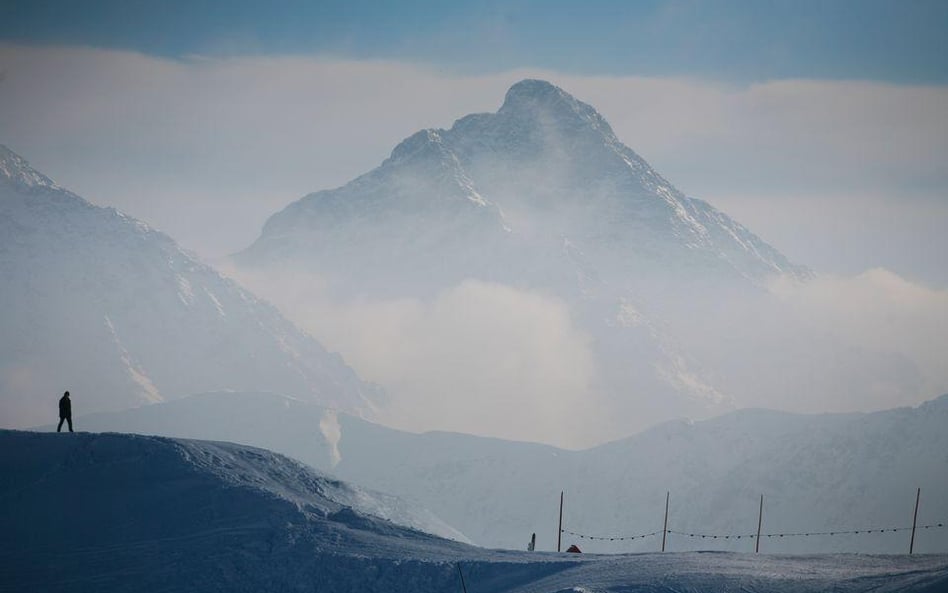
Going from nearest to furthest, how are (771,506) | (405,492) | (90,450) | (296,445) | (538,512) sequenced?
(90,450) → (771,506) → (538,512) → (405,492) → (296,445)

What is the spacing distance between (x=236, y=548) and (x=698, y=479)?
75.9m

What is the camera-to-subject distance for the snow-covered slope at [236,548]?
1542 inches

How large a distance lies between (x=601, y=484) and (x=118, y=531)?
258ft

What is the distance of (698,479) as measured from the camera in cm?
11169

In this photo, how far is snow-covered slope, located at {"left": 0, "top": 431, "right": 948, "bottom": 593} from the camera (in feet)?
128

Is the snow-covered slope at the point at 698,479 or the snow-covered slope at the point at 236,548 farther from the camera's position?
the snow-covered slope at the point at 698,479

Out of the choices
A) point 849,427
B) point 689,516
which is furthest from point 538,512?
point 849,427

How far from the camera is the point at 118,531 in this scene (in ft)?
140

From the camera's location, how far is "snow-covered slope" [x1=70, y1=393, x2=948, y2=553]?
97.2m

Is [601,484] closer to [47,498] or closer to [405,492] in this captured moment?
[405,492]

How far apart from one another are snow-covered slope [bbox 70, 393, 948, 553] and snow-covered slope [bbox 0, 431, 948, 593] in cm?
5237

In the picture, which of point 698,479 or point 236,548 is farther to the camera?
point 698,479

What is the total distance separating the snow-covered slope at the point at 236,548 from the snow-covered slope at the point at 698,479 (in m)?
52.4

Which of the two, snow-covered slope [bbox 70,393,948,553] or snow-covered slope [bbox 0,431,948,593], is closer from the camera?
snow-covered slope [bbox 0,431,948,593]
